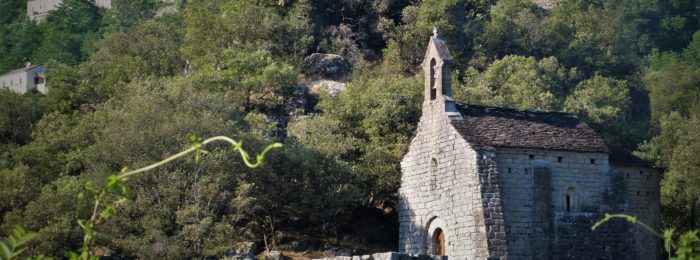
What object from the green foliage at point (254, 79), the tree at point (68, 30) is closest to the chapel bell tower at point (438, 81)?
the green foliage at point (254, 79)

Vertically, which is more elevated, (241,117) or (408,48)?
(408,48)

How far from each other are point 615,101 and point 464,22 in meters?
10.3

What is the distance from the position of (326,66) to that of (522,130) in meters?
25.4

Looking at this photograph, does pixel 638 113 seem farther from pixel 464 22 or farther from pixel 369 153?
pixel 369 153

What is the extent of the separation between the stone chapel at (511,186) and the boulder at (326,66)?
2140 cm

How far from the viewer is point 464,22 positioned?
265ft

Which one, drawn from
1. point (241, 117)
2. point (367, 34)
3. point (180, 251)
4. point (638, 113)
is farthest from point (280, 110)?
point (638, 113)

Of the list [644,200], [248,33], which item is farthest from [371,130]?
[248,33]

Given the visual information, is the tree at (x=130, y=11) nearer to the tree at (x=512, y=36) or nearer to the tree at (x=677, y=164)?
the tree at (x=512, y=36)

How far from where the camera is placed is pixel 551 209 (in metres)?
50.1

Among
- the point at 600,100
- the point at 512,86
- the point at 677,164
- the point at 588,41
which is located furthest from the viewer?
the point at 588,41

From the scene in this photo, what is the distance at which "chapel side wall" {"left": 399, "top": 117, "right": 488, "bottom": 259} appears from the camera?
49031 mm

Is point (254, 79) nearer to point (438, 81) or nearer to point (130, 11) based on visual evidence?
point (438, 81)

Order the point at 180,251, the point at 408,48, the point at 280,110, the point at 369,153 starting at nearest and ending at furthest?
the point at 180,251 < the point at 369,153 < the point at 280,110 < the point at 408,48
